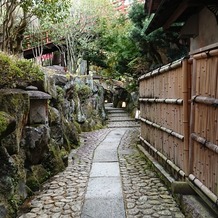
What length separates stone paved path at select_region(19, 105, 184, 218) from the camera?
4270mm

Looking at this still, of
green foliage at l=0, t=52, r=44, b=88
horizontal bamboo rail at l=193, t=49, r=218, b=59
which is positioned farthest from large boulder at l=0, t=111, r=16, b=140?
horizontal bamboo rail at l=193, t=49, r=218, b=59

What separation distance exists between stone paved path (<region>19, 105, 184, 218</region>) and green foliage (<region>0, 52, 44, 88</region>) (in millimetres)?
2222

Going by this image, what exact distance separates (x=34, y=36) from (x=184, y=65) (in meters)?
16.2

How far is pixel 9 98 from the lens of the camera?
14.8 feet

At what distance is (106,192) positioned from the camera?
5137mm

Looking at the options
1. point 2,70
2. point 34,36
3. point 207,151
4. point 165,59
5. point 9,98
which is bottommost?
point 207,151

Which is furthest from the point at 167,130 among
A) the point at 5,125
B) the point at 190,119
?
the point at 5,125

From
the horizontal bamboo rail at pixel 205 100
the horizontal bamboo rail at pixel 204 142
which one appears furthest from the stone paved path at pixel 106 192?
the horizontal bamboo rail at pixel 205 100

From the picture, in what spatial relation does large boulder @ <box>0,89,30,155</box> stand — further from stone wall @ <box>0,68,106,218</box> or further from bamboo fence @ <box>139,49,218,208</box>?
bamboo fence @ <box>139,49,218,208</box>

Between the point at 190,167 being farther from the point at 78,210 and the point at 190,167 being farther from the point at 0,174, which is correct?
the point at 0,174

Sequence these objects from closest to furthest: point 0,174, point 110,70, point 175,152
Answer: point 0,174 → point 175,152 → point 110,70

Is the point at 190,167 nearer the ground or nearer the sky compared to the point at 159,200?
nearer the sky

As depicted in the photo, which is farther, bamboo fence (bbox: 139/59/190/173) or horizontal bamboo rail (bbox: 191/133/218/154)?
bamboo fence (bbox: 139/59/190/173)

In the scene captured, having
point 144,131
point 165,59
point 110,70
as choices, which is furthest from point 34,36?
point 144,131
